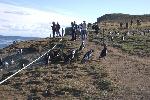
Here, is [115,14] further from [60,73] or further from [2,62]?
[60,73]

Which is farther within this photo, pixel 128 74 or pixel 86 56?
pixel 86 56

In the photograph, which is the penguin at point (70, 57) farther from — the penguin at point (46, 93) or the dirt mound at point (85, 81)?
the penguin at point (46, 93)

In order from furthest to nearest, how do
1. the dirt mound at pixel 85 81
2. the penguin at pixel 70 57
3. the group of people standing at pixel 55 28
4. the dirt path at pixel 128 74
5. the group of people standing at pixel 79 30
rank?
the group of people standing at pixel 55 28 → the group of people standing at pixel 79 30 → the penguin at pixel 70 57 → the dirt mound at pixel 85 81 → the dirt path at pixel 128 74

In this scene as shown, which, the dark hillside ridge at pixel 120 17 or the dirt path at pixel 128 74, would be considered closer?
the dirt path at pixel 128 74

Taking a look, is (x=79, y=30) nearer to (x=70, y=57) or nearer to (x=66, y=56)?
(x=66, y=56)

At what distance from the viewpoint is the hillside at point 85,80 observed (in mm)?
30938

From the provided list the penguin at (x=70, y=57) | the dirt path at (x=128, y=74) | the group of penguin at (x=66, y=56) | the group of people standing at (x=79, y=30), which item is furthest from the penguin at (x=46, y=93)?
the group of people standing at (x=79, y=30)

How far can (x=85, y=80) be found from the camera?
115 ft

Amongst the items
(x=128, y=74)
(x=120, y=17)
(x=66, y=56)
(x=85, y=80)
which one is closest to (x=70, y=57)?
(x=66, y=56)

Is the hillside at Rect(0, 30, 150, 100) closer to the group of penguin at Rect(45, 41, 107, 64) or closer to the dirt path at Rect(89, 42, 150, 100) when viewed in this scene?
the dirt path at Rect(89, 42, 150, 100)

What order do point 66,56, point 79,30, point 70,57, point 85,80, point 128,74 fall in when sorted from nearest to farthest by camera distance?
point 85,80 → point 128,74 → point 70,57 → point 66,56 → point 79,30

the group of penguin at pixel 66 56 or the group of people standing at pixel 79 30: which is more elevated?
the group of people standing at pixel 79 30

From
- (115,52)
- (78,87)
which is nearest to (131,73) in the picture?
(78,87)

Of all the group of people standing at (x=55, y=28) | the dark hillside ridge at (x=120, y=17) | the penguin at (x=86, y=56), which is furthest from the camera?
the dark hillside ridge at (x=120, y=17)
